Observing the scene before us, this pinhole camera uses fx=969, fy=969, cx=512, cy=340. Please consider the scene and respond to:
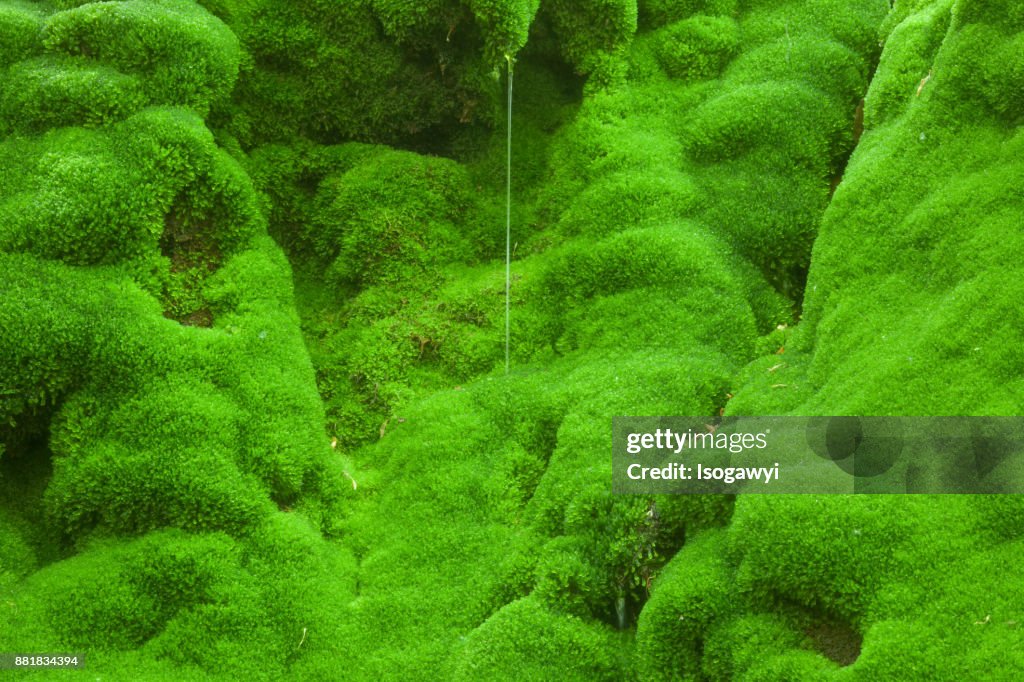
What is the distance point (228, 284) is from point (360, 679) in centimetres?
283

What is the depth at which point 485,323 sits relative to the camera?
7148 mm

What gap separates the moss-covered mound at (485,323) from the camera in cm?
476

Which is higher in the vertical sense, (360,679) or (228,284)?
(228,284)

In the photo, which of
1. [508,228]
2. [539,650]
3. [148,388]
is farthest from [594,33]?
[539,650]

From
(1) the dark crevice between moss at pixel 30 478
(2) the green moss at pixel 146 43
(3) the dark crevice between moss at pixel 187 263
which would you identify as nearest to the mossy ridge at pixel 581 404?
(3) the dark crevice between moss at pixel 187 263

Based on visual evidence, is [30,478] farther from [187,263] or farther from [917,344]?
[917,344]

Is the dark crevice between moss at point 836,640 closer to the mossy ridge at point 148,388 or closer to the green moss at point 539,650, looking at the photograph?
the green moss at point 539,650

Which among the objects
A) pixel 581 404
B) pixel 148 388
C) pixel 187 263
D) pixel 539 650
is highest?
pixel 187 263

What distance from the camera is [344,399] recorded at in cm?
702

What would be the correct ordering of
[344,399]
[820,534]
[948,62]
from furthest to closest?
[344,399] → [948,62] → [820,534]

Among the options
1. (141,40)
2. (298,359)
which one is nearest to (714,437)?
(298,359)

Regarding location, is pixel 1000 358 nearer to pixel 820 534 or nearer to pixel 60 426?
pixel 820 534

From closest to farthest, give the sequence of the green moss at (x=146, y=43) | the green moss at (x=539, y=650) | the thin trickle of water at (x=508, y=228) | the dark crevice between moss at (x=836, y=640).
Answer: the dark crevice between moss at (x=836, y=640) → the green moss at (x=539, y=650) → the green moss at (x=146, y=43) → the thin trickle of water at (x=508, y=228)

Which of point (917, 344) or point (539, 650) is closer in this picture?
point (917, 344)
